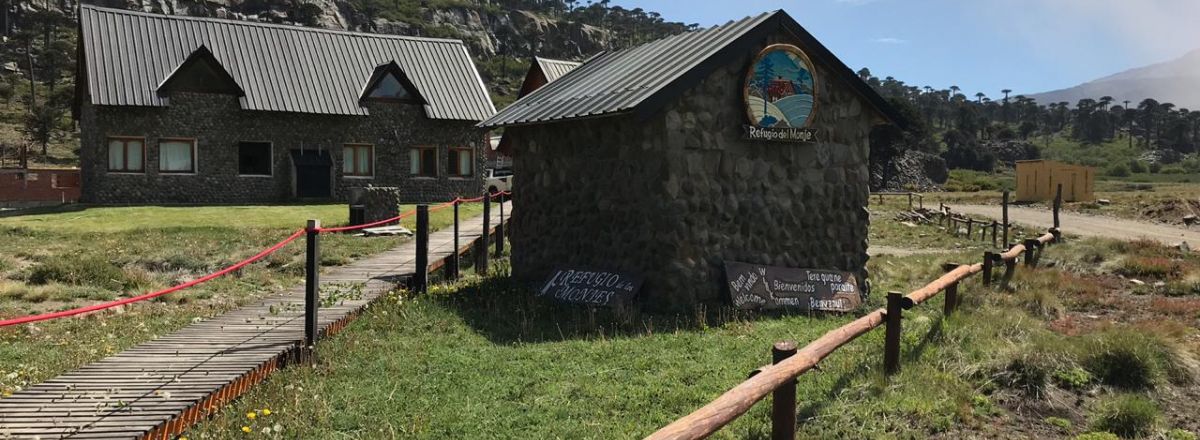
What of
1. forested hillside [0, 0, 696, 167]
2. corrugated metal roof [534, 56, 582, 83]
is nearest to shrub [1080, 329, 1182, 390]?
corrugated metal roof [534, 56, 582, 83]

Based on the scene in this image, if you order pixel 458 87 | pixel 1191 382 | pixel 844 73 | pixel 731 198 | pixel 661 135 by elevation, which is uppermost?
pixel 458 87

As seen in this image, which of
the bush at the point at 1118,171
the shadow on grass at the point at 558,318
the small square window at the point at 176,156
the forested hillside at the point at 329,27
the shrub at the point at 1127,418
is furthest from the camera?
the bush at the point at 1118,171

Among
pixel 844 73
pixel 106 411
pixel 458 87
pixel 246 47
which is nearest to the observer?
pixel 106 411

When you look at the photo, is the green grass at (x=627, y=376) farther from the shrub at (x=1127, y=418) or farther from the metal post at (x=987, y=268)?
the metal post at (x=987, y=268)

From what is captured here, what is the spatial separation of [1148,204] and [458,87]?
111ft

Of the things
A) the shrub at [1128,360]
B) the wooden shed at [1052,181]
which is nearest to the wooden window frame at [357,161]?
the shrub at [1128,360]

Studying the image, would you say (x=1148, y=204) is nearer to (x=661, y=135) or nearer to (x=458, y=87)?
(x=458, y=87)

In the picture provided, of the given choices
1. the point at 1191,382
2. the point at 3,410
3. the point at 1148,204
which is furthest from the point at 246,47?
the point at 1148,204

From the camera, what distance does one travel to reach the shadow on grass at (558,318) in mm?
9195

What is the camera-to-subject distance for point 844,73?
38.4 ft

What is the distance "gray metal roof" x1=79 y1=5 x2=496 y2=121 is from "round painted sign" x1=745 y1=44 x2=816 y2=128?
23.7 m

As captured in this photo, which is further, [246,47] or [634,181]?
[246,47]

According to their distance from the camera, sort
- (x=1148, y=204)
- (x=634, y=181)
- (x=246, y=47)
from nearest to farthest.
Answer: (x=634, y=181) → (x=246, y=47) → (x=1148, y=204)

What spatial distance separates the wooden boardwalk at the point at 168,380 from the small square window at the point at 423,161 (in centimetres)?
2452
